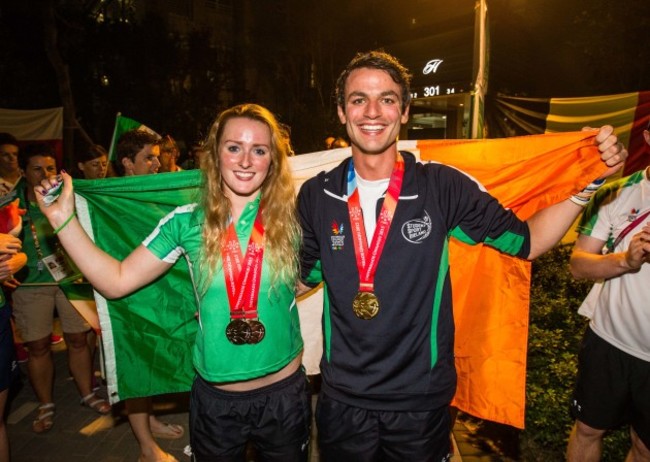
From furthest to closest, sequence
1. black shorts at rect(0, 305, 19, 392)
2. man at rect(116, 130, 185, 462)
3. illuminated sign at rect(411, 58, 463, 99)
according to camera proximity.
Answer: illuminated sign at rect(411, 58, 463, 99), man at rect(116, 130, 185, 462), black shorts at rect(0, 305, 19, 392)

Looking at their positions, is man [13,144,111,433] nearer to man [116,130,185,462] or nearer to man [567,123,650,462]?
man [116,130,185,462]

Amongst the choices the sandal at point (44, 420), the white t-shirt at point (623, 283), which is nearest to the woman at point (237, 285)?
the white t-shirt at point (623, 283)

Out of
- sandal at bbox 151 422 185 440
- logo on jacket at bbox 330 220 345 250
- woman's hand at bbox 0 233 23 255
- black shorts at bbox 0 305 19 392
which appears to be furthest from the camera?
sandal at bbox 151 422 185 440

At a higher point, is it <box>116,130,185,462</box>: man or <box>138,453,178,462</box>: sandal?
<box>116,130,185,462</box>: man

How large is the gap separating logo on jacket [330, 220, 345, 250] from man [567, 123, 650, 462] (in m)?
1.67

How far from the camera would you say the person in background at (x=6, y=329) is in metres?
2.84

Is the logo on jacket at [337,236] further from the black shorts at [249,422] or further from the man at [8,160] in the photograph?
the man at [8,160]

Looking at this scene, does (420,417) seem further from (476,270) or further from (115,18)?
(115,18)

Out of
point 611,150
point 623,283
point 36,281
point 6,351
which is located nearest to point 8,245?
point 6,351

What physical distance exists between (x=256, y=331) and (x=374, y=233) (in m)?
0.78

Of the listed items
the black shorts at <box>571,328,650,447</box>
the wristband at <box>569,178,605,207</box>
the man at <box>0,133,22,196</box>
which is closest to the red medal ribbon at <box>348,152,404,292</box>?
the wristband at <box>569,178,605,207</box>

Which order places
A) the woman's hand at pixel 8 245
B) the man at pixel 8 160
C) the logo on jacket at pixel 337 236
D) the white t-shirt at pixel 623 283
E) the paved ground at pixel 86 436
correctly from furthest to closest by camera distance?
the man at pixel 8 160
the paved ground at pixel 86 436
the woman's hand at pixel 8 245
the white t-shirt at pixel 623 283
the logo on jacket at pixel 337 236

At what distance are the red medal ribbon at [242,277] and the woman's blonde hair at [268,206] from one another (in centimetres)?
5

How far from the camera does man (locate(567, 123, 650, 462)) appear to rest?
2621 mm
